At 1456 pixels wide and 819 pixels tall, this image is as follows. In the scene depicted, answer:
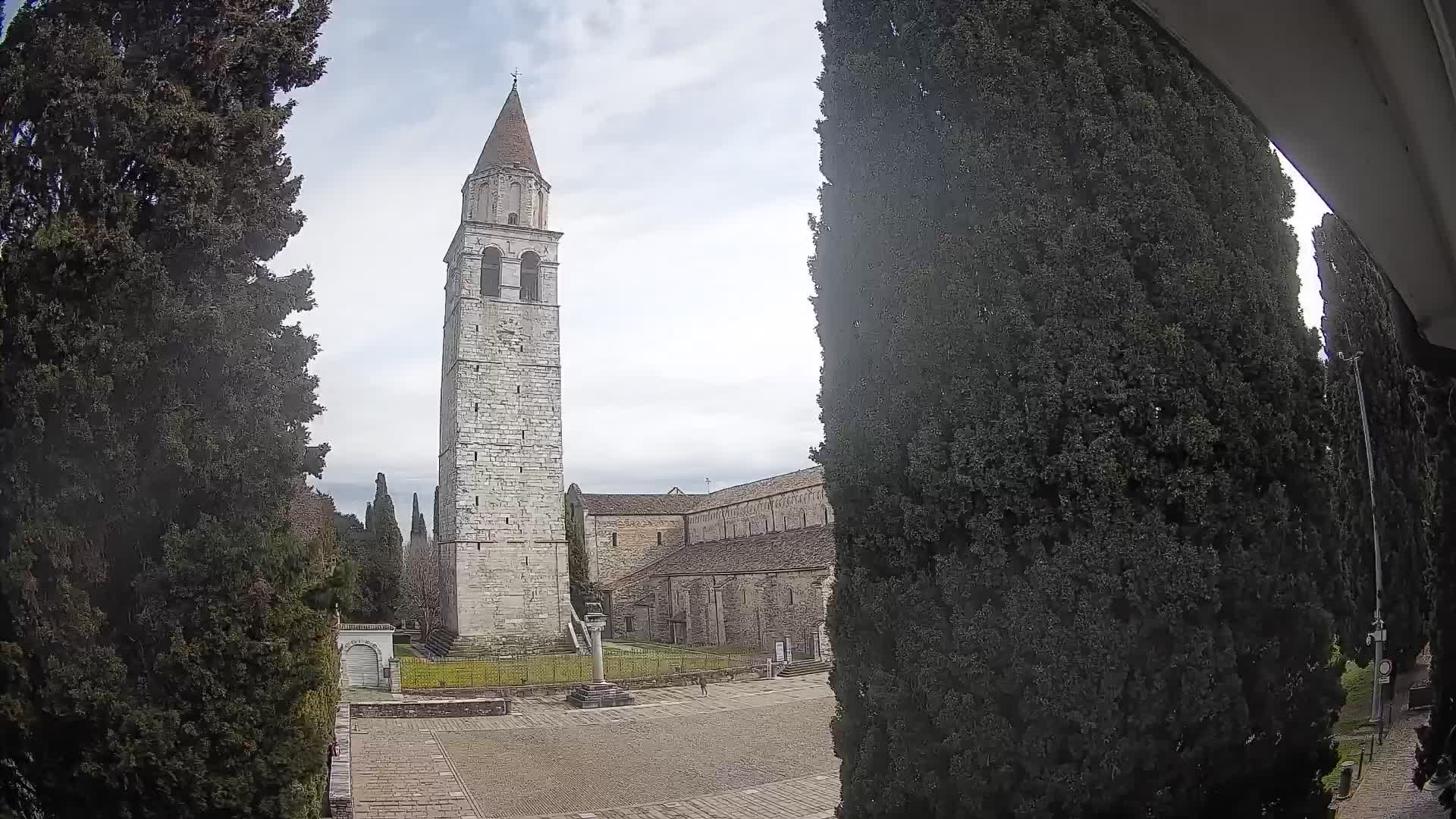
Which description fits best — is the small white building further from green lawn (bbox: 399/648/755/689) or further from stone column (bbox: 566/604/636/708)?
stone column (bbox: 566/604/636/708)

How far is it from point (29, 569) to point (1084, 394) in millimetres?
6580

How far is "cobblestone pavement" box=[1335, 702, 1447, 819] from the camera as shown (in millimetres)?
6598

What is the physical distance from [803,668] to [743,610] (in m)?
7.13

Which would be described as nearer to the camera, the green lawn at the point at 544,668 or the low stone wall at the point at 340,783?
the low stone wall at the point at 340,783

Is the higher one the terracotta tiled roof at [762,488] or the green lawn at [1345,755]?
the terracotta tiled roof at [762,488]

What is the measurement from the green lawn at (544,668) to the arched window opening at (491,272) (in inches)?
556

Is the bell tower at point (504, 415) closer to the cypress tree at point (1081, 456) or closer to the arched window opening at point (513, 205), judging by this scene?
the arched window opening at point (513, 205)

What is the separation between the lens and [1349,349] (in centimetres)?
1027

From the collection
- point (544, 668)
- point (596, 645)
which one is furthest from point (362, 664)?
point (596, 645)

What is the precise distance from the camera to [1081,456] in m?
4.55

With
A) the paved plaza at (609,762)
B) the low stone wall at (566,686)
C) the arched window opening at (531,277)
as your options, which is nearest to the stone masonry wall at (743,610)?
the low stone wall at (566,686)

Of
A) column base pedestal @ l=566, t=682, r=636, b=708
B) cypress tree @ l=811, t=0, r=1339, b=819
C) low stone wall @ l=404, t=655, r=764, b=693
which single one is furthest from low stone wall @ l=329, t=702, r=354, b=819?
low stone wall @ l=404, t=655, r=764, b=693

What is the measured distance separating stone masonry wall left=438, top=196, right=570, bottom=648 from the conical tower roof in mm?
3132

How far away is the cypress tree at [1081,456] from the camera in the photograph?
438cm
